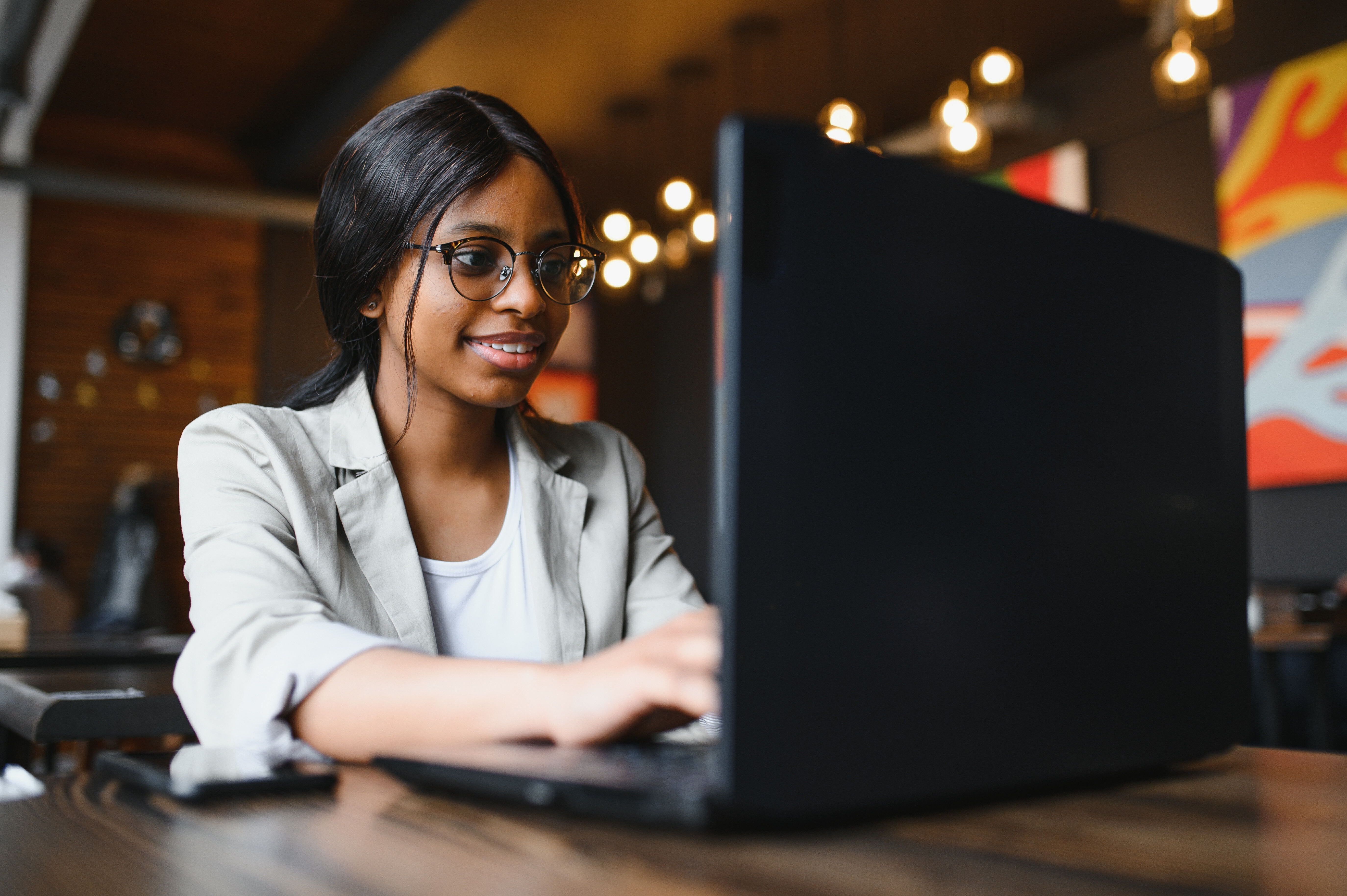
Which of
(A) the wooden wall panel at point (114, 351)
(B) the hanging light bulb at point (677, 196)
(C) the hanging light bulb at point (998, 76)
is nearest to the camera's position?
(C) the hanging light bulb at point (998, 76)

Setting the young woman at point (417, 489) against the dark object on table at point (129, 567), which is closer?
the young woman at point (417, 489)

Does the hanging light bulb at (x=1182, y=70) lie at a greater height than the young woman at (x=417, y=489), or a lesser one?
greater

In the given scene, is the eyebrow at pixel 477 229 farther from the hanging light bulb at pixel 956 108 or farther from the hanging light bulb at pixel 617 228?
the hanging light bulb at pixel 617 228

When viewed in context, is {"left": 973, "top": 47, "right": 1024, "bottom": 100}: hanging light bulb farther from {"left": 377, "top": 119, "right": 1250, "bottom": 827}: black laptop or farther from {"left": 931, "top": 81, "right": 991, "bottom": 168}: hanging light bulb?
{"left": 377, "top": 119, "right": 1250, "bottom": 827}: black laptop

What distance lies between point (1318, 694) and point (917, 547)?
317 centimetres

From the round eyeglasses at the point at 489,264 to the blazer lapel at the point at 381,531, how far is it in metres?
0.18

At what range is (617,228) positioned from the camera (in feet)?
16.9

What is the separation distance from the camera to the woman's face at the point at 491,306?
1.06m

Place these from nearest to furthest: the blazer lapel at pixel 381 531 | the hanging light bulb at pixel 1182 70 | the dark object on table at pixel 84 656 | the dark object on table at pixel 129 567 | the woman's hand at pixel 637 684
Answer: the woman's hand at pixel 637 684 < the blazer lapel at pixel 381 531 < the dark object on table at pixel 84 656 < the hanging light bulb at pixel 1182 70 < the dark object on table at pixel 129 567

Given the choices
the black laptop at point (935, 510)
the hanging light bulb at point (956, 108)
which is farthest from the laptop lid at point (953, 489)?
the hanging light bulb at point (956, 108)

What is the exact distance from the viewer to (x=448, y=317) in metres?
1.07

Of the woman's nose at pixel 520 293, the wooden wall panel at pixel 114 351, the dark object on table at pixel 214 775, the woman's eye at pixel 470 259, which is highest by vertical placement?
the wooden wall panel at pixel 114 351

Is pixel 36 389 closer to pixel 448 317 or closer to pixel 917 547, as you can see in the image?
pixel 448 317

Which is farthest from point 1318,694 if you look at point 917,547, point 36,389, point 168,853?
point 36,389
